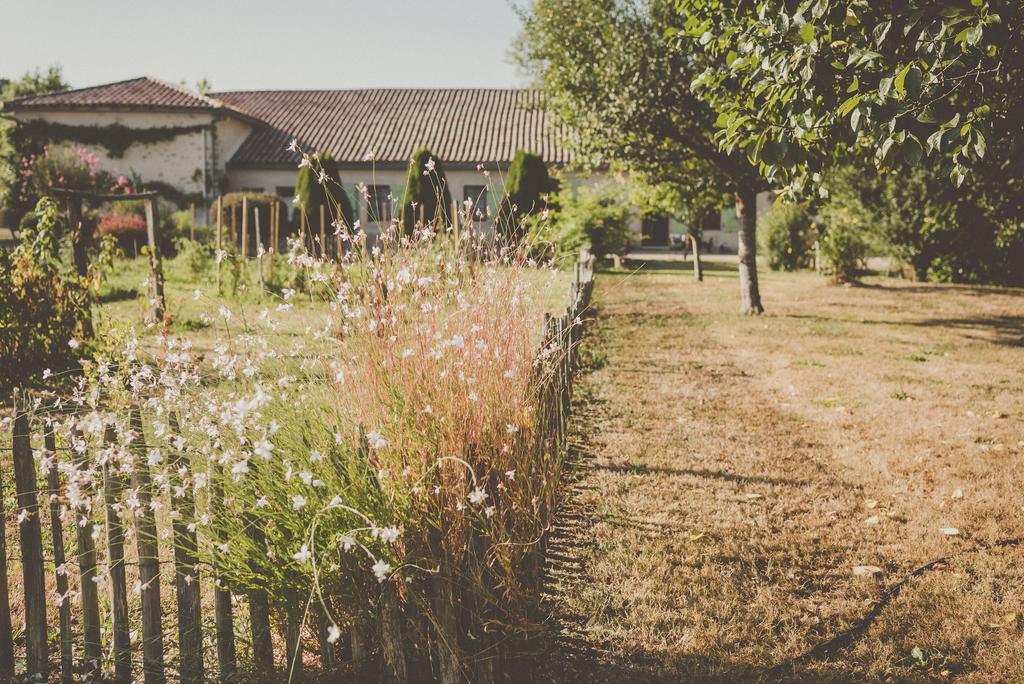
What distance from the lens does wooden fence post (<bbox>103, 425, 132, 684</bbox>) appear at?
8.39 feet

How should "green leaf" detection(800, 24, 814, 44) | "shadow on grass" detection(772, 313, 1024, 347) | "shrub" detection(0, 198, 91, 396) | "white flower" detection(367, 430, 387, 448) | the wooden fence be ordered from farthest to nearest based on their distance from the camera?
"shadow on grass" detection(772, 313, 1024, 347)
"shrub" detection(0, 198, 91, 396)
"green leaf" detection(800, 24, 814, 44)
the wooden fence
"white flower" detection(367, 430, 387, 448)

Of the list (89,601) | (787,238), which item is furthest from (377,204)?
(787,238)

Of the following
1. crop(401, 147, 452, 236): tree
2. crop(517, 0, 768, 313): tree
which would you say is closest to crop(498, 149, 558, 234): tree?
crop(401, 147, 452, 236): tree

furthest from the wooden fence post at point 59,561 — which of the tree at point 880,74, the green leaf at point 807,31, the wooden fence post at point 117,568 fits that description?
the green leaf at point 807,31

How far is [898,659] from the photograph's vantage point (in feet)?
9.99

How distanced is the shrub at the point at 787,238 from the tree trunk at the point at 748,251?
9.38 m

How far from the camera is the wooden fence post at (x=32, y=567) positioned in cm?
267

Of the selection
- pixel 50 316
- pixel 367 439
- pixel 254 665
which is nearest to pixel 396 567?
pixel 367 439

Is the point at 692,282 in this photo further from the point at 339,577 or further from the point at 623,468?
the point at 339,577

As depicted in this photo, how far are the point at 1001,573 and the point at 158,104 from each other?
27.5 meters

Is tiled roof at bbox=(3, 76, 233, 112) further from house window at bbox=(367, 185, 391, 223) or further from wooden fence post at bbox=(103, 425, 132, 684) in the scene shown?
wooden fence post at bbox=(103, 425, 132, 684)

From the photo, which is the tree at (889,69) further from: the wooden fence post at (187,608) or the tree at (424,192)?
the wooden fence post at (187,608)

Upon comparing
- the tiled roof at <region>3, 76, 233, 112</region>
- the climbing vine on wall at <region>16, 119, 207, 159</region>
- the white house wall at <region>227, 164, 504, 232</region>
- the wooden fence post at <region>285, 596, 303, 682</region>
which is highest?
the tiled roof at <region>3, 76, 233, 112</region>

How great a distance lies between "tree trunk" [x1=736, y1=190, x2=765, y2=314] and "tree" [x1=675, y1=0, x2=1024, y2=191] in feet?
24.7
